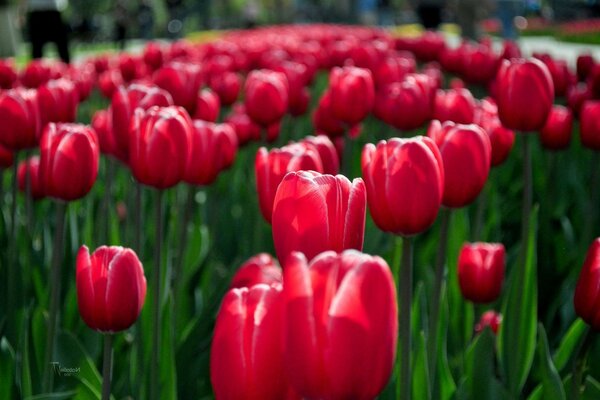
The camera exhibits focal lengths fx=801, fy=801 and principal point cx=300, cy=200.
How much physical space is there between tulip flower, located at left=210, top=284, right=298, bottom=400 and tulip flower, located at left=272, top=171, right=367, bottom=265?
0.15 m

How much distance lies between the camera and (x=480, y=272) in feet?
6.19

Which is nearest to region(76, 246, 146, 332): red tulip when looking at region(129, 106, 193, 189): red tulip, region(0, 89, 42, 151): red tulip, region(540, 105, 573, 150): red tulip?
region(129, 106, 193, 189): red tulip

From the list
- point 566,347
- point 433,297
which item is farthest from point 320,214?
point 566,347

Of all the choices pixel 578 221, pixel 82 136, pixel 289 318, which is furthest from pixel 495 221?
pixel 289 318

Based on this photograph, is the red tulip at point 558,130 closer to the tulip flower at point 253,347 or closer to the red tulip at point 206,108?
the red tulip at point 206,108

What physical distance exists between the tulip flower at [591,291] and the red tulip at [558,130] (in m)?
1.49

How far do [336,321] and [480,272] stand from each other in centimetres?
126

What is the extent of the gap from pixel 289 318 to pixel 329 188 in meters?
0.25

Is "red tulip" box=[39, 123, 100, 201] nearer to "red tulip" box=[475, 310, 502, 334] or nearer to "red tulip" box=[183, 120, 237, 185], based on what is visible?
"red tulip" box=[183, 120, 237, 185]

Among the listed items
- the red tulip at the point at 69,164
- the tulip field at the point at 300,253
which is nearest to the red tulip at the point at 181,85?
the tulip field at the point at 300,253

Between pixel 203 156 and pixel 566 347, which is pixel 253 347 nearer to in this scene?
pixel 203 156

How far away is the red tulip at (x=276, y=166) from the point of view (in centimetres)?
133

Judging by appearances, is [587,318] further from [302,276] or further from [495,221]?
Result: [495,221]

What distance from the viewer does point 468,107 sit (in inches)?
91.1
